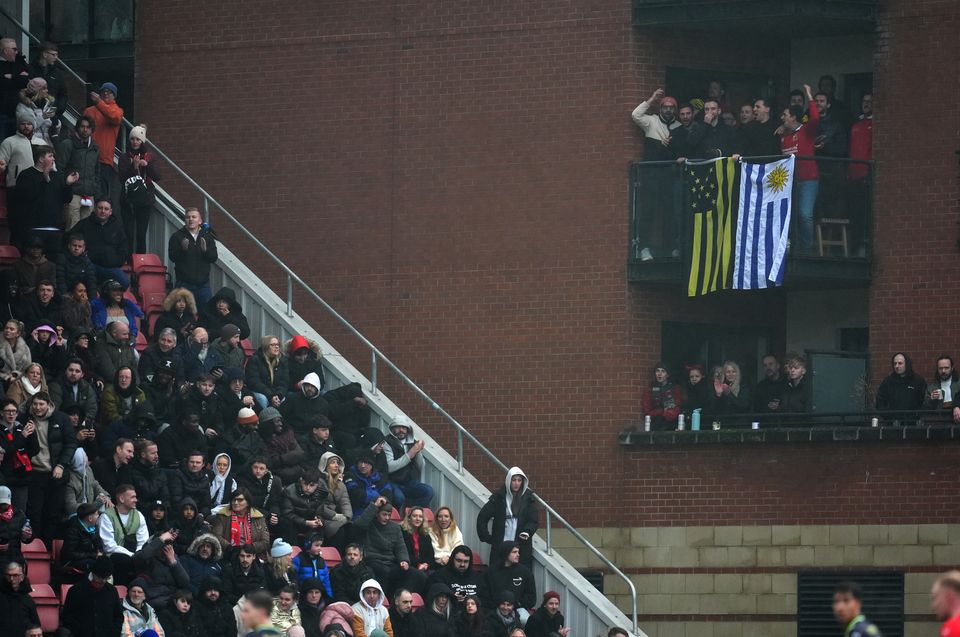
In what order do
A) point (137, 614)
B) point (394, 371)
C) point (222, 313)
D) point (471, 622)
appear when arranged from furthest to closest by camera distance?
point (394, 371), point (222, 313), point (471, 622), point (137, 614)

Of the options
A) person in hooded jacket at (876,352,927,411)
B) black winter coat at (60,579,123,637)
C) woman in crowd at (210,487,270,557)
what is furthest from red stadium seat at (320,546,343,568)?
person in hooded jacket at (876,352,927,411)

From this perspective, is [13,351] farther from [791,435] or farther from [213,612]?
[791,435]

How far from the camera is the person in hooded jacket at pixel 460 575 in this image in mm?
24391

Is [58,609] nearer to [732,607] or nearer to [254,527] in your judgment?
[254,527]

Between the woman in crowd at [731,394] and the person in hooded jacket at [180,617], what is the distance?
9.02 m

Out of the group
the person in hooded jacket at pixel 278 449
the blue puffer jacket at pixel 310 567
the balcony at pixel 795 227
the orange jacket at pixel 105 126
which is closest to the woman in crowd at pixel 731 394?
the balcony at pixel 795 227

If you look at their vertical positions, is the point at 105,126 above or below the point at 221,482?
above

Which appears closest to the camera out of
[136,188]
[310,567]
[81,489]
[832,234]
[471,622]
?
[81,489]

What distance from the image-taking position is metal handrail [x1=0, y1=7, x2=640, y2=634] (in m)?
26.5

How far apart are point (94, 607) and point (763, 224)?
1148 cm

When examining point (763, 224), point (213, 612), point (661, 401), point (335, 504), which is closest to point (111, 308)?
point (335, 504)

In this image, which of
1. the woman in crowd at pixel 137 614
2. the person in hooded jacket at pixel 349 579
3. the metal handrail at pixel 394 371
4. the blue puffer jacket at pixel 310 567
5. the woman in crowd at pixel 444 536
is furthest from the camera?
the metal handrail at pixel 394 371

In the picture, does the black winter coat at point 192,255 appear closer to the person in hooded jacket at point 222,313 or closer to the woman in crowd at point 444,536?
the person in hooded jacket at point 222,313

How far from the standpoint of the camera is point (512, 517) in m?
25.7
